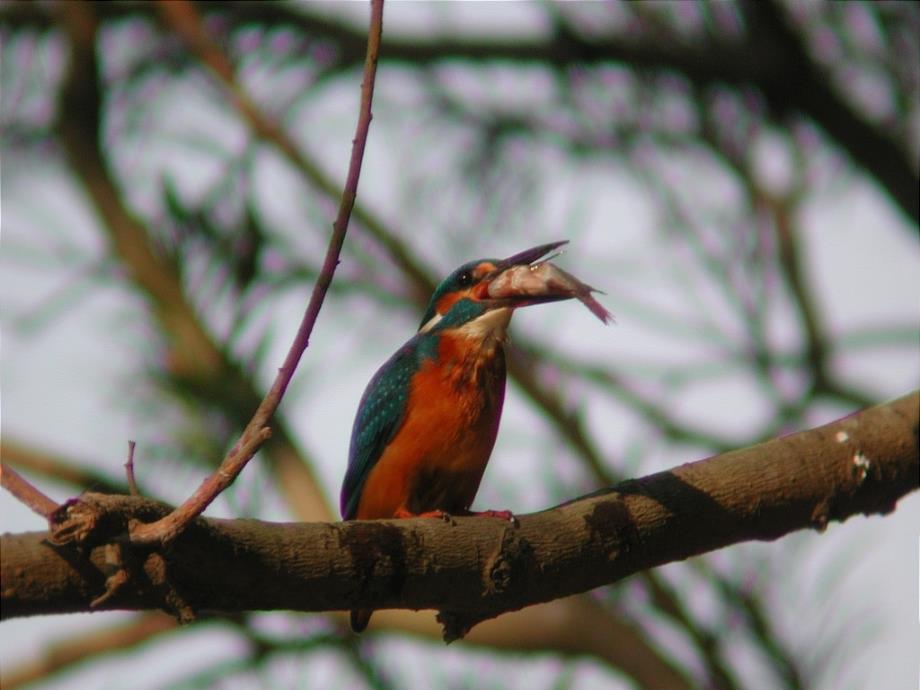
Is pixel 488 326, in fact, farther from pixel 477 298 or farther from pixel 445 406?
pixel 445 406

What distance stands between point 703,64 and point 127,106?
254 centimetres

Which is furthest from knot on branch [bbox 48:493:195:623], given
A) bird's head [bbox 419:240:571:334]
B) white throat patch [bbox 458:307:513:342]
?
white throat patch [bbox 458:307:513:342]

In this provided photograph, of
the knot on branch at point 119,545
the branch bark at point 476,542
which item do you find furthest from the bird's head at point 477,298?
the knot on branch at point 119,545

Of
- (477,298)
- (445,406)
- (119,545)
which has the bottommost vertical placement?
(119,545)

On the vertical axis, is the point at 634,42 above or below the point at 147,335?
above

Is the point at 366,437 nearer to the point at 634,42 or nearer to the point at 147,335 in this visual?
the point at 147,335

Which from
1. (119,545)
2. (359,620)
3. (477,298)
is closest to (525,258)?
(477,298)

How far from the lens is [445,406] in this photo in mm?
4074

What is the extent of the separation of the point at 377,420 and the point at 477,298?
0.53 meters

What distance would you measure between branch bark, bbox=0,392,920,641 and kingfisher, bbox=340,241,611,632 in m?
1.03

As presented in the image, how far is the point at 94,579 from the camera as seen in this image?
6.61 ft

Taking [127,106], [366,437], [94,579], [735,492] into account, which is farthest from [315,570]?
[127,106]

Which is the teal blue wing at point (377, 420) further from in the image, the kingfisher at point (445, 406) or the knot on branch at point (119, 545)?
the knot on branch at point (119, 545)

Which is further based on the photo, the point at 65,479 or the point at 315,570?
the point at 65,479
